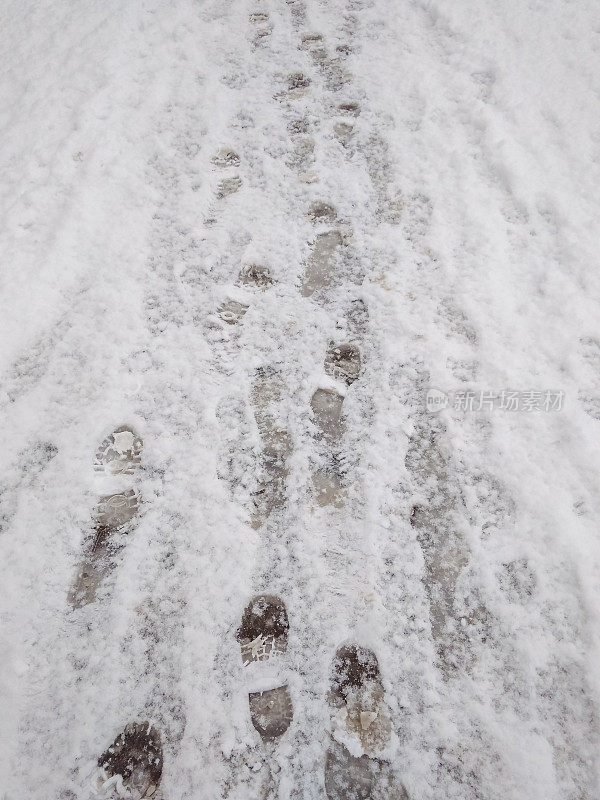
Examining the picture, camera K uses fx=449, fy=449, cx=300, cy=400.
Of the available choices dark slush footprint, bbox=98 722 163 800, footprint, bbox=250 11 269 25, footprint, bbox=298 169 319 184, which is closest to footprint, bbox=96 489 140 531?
dark slush footprint, bbox=98 722 163 800

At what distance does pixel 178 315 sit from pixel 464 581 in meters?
1.04

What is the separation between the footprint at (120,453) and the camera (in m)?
1.10

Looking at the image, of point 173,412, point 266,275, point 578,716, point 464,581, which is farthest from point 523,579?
point 266,275

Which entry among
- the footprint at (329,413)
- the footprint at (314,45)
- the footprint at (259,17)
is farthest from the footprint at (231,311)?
the footprint at (259,17)

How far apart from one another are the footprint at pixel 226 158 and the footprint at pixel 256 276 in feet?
1.74

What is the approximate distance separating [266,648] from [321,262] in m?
1.11

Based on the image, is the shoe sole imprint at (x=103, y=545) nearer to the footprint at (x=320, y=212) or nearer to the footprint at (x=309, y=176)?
the footprint at (x=320, y=212)

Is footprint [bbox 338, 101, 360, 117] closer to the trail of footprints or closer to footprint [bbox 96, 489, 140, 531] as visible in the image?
the trail of footprints

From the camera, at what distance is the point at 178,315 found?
135 cm

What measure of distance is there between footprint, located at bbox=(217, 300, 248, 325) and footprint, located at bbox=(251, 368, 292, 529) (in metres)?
0.20

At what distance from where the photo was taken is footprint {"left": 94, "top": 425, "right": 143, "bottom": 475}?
1103mm

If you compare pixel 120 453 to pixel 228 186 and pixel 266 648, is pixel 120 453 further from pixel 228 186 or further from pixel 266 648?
pixel 228 186

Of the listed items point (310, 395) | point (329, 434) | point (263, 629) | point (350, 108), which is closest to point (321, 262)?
point (310, 395)

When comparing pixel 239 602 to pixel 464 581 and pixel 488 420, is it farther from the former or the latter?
pixel 488 420
